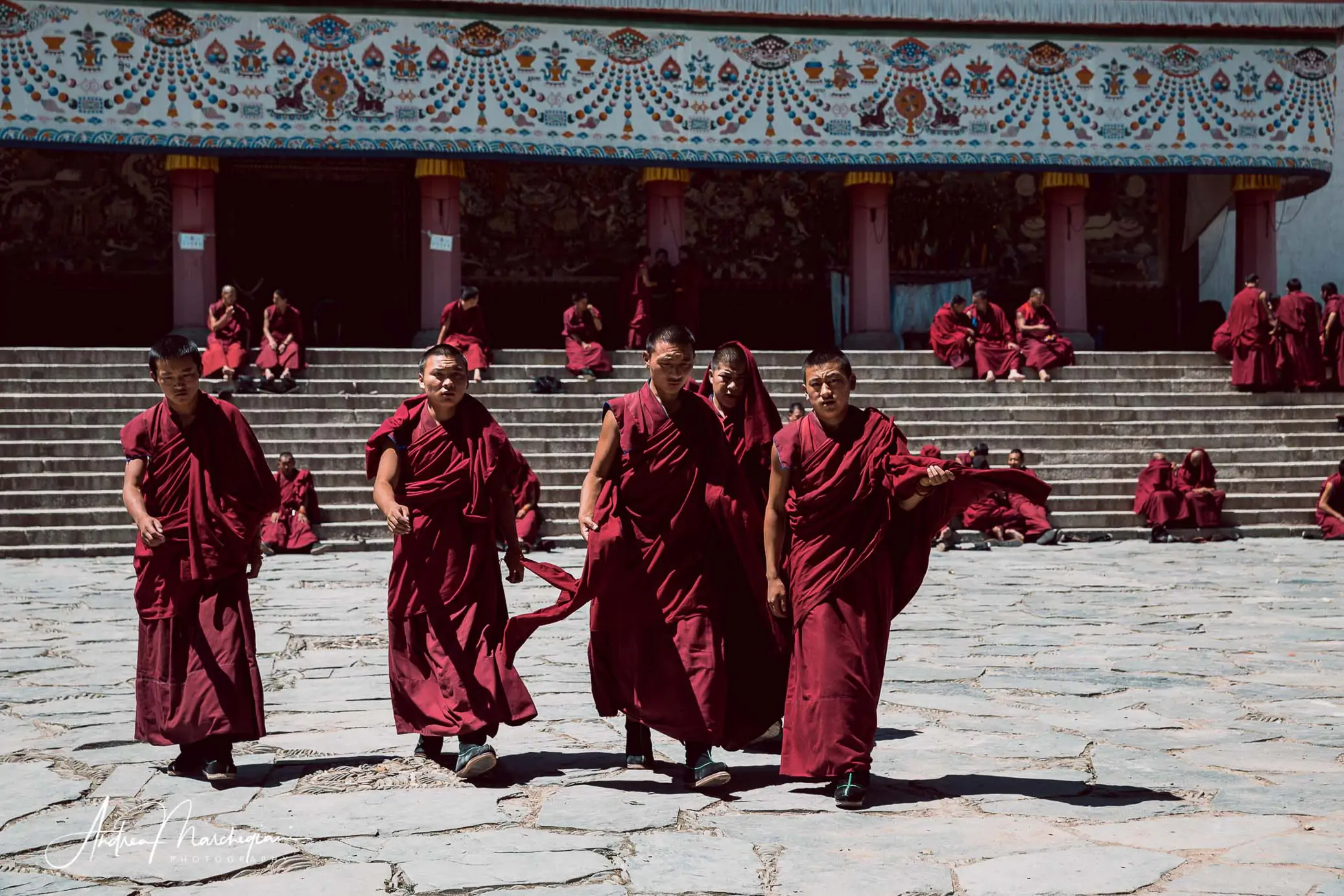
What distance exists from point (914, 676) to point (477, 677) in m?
→ 2.40

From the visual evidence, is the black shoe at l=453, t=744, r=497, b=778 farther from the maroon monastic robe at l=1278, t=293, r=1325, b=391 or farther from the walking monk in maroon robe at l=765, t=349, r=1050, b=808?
the maroon monastic robe at l=1278, t=293, r=1325, b=391

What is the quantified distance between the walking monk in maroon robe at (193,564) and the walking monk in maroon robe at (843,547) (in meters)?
→ 1.65

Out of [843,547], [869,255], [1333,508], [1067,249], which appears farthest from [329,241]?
[843,547]

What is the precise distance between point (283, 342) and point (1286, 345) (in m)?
9.95

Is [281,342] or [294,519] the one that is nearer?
[294,519]

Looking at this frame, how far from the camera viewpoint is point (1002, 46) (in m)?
18.5

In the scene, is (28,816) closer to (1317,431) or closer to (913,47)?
(1317,431)

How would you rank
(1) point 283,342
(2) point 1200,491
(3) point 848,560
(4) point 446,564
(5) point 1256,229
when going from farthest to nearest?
(5) point 1256,229
(1) point 283,342
(2) point 1200,491
(4) point 446,564
(3) point 848,560

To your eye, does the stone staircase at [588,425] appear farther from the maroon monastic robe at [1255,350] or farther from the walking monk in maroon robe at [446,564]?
the walking monk in maroon robe at [446,564]

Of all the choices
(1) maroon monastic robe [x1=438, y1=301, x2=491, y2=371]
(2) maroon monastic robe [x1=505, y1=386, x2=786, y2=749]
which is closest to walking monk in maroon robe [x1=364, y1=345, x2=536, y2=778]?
(2) maroon monastic robe [x1=505, y1=386, x2=786, y2=749]

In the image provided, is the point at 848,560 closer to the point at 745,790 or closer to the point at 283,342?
the point at 745,790

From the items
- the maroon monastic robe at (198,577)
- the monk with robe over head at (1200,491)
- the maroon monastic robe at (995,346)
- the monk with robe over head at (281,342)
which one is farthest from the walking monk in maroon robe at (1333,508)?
the maroon monastic robe at (198,577)

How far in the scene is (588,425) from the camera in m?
15.1

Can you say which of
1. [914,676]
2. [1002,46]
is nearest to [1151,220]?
[1002,46]
